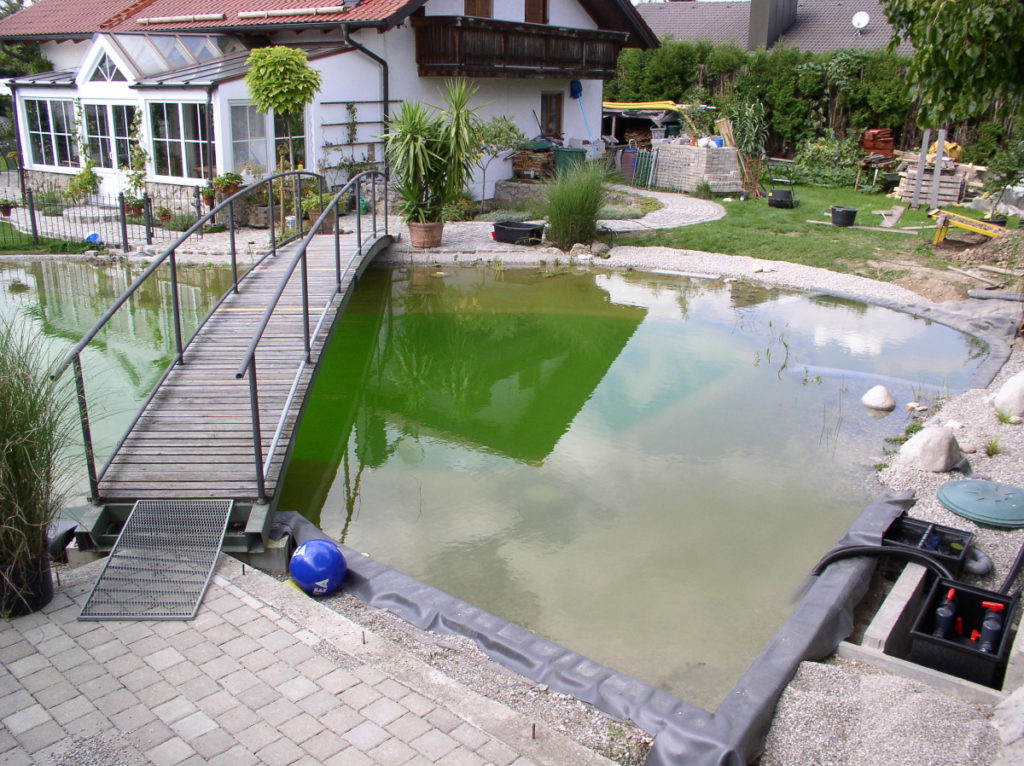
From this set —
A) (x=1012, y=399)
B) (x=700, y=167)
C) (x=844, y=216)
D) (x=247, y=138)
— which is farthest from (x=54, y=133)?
(x=1012, y=399)

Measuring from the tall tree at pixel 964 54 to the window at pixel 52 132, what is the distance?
16271mm

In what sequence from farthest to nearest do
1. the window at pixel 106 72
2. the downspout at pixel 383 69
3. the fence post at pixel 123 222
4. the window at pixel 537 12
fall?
1. the window at pixel 537 12
2. the window at pixel 106 72
3. the downspout at pixel 383 69
4. the fence post at pixel 123 222

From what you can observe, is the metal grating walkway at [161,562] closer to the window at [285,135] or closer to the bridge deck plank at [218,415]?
the bridge deck plank at [218,415]

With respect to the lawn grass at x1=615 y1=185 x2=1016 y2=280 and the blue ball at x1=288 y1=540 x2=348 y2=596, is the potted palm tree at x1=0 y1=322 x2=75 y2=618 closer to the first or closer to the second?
the blue ball at x1=288 y1=540 x2=348 y2=596

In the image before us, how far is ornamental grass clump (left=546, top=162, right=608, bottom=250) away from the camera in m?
13.4

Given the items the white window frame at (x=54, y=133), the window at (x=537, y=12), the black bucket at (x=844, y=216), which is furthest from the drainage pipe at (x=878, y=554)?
the white window frame at (x=54, y=133)

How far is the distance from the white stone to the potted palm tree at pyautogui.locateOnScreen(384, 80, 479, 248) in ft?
24.9

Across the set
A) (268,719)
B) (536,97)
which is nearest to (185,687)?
(268,719)

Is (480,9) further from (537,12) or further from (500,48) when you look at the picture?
(537,12)

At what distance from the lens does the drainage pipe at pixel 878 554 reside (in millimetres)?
4575

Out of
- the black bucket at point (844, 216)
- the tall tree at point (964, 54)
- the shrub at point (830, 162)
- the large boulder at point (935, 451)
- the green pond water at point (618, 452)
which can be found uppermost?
the tall tree at point (964, 54)

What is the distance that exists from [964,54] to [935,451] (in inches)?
106

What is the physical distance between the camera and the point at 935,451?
20.1 feet

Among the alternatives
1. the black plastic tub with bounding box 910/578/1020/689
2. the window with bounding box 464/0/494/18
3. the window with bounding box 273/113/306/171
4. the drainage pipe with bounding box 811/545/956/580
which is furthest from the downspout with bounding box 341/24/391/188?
the black plastic tub with bounding box 910/578/1020/689
